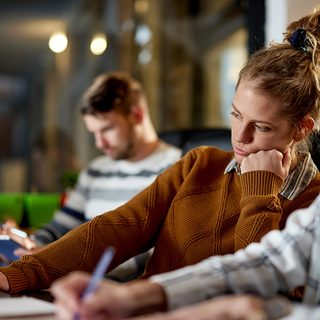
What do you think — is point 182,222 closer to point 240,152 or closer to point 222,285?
point 240,152

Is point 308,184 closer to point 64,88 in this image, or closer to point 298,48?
point 298,48

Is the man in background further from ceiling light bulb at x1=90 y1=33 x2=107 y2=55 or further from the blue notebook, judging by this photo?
ceiling light bulb at x1=90 y1=33 x2=107 y2=55

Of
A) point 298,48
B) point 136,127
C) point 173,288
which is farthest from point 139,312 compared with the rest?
point 136,127

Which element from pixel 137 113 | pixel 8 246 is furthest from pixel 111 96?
pixel 8 246

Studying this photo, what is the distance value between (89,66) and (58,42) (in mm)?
299

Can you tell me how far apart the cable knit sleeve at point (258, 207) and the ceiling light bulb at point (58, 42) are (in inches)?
99.4

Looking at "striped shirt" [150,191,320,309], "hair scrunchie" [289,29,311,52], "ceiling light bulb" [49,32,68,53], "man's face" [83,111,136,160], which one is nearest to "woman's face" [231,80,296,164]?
"hair scrunchie" [289,29,311,52]

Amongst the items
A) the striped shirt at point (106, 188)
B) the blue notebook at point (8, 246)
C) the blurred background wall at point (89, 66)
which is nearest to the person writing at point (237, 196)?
the blue notebook at point (8, 246)

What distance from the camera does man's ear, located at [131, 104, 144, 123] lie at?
1847 millimetres

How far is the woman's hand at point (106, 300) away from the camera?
1.50ft

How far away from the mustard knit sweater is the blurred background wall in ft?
6.71

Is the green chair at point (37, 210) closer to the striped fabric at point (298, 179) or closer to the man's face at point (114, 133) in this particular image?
the man's face at point (114, 133)

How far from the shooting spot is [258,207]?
0.87 m

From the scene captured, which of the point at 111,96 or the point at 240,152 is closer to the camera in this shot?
the point at 240,152
